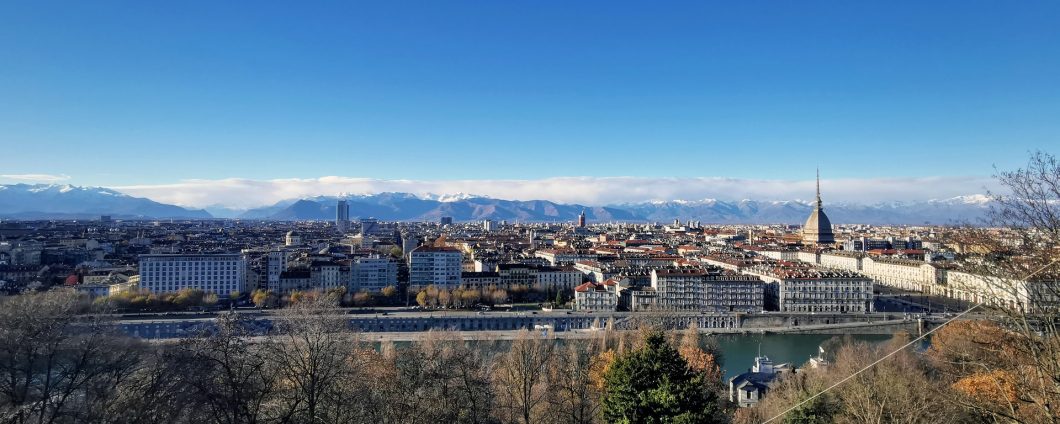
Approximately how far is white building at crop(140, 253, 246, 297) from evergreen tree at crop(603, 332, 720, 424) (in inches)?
933

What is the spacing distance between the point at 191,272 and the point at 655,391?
25.1 metres

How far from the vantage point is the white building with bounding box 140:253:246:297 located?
26.8 m

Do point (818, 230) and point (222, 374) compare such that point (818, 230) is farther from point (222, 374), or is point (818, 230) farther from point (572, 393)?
point (222, 374)

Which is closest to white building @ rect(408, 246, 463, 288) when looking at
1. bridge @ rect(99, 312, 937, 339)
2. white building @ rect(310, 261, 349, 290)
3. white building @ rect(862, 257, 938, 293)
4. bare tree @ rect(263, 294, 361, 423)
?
white building @ rect(310, 261, 349, 290)

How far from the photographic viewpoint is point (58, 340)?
21.3ft

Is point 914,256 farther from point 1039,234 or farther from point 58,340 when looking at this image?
point 58,340

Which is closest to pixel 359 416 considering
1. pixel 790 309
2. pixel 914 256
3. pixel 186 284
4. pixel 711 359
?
pixel 711 359

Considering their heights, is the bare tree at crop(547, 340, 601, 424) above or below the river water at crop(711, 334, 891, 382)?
above

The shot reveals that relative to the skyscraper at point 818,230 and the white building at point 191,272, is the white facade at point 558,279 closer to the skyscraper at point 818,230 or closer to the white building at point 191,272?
the white building at point 191,272

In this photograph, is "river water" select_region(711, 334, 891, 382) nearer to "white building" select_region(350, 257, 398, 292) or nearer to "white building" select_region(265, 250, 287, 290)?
"white building" select_region(350, 257, 398, 292)

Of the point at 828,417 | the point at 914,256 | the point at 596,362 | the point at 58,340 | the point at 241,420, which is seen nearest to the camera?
the point at 241,420

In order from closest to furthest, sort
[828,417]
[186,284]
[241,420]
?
[241,420] < [828,417] < [186,284]

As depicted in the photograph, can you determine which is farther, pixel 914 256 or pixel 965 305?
pixel 914 256

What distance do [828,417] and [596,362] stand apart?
5238 mm
